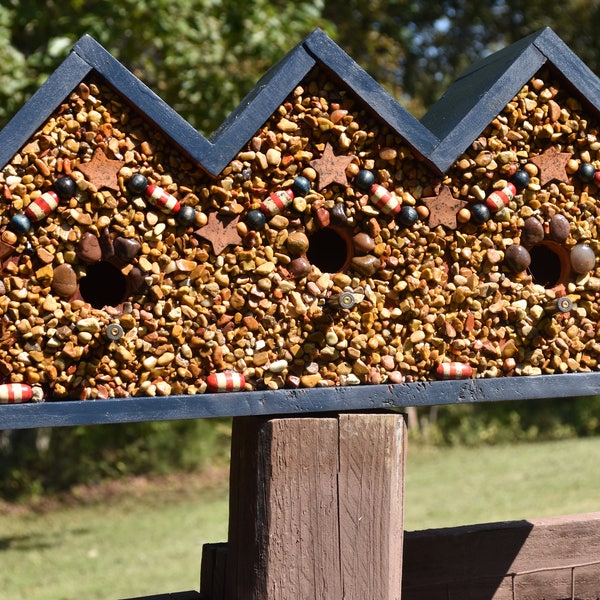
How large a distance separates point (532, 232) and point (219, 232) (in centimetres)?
101

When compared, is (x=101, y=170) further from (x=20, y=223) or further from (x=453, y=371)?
(x=453, y=371)

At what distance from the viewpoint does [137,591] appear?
694 centimetres

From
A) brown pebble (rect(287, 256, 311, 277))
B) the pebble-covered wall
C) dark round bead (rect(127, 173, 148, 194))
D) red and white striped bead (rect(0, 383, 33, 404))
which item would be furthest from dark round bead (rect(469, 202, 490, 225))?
red and white striped bead (rect(0, 383, 33, 404))

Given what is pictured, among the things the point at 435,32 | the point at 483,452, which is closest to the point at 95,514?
the point at 483,452

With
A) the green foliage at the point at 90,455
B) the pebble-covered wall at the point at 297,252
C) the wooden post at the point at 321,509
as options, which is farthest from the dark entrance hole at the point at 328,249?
the green foliage at the point at 90,455

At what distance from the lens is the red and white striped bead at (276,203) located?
8.80 ft

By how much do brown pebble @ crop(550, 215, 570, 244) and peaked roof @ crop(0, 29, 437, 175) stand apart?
0.50 m

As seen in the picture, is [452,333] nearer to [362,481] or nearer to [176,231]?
[362,481]

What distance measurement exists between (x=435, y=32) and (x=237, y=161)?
13266 millimetres

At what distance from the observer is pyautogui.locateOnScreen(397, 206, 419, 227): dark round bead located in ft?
9.20

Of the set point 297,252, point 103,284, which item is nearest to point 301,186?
point 297,252

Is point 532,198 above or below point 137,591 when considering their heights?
above

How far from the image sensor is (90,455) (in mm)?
11484

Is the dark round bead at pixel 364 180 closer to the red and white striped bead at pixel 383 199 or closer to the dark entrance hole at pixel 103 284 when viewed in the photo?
the red and white striped bead at pixel 383 199
